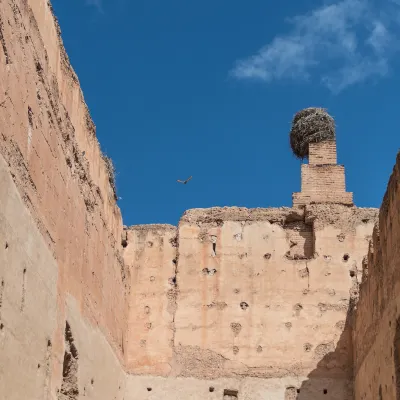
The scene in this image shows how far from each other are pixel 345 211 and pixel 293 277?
1.68m

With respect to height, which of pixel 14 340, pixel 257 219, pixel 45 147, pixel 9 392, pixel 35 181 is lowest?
pixel 9 392

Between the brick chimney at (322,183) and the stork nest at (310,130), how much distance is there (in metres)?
1.01

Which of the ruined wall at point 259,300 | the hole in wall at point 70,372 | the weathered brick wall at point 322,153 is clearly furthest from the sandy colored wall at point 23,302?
the weathered brick wall at point 322,153

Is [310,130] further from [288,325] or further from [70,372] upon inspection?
[70,372]

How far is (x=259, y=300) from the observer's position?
14297mm

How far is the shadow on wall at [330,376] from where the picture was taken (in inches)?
533

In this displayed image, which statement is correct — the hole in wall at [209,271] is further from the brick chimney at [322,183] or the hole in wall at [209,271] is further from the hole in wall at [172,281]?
the brick chimney at [322,183]

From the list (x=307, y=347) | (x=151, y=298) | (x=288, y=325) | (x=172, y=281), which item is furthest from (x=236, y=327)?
(x=151, y=298)

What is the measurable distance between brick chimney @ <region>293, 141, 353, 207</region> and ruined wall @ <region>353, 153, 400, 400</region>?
3381 mm

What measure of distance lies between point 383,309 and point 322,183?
6.40 meters

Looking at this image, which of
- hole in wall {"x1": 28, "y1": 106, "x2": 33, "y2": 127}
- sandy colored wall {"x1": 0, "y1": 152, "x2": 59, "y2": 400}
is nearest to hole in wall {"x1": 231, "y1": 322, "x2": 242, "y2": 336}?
sandy colored wall {"x1": 0, "y1": 152, "x2": 59, "y2": 400}

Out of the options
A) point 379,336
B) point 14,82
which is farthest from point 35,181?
point 379,336

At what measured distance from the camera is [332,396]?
13.5 metres

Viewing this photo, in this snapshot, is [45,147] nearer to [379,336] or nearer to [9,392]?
[9,392]
